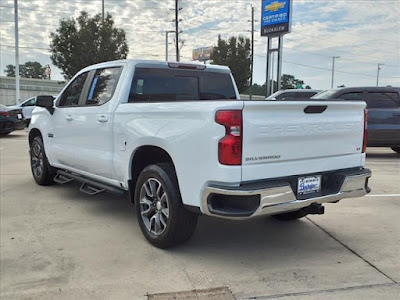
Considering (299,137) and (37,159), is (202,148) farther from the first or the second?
(37,159)

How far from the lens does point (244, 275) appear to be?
3.64m

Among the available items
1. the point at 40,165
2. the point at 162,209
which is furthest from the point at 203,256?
the point at 40,165

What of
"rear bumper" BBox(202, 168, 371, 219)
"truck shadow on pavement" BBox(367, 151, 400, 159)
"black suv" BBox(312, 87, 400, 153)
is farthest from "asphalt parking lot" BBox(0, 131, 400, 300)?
"truck shadow on pavement" BBox(367, 151, 400, 159)

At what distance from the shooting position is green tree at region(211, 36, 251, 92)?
129 feet

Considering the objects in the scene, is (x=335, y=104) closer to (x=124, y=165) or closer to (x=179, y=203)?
(x=179, y=203)

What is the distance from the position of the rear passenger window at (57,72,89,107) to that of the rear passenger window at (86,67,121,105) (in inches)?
14.0

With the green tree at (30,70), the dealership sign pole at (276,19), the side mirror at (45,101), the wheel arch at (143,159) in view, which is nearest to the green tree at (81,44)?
the dealership sign pole at (276,19)

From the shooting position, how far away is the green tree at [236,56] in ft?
129

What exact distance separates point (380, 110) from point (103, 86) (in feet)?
25.7

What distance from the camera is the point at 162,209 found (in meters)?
4.13

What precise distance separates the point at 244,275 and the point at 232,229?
124 cm

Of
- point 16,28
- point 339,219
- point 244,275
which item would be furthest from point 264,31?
point 244,275

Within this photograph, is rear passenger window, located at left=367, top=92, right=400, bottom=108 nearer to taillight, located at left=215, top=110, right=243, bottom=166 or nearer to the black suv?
the black suv

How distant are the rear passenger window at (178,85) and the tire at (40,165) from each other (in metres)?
2.61
